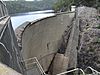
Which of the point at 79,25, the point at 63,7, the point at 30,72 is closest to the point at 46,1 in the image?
the point at 63,7

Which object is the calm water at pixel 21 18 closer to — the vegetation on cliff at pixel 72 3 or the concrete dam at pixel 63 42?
the concrete dam at pixel 63 42

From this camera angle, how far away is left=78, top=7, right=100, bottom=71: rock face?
12245 millimetres

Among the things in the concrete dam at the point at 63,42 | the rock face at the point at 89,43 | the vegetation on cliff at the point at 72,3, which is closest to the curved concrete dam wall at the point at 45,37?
the concrete dam at the point at 63,42

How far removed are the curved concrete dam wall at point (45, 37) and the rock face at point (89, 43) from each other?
104 centimetres

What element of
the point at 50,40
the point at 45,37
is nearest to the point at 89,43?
the point at 50,40

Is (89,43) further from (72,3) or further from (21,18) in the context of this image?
(72,3)

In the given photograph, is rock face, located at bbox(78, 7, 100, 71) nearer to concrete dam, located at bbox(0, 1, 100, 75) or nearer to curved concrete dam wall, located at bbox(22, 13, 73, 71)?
concrete dam, located at bbox(0, 1, 100, 75)

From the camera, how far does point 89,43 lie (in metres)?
13.1

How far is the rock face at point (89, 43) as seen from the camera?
12.2 m

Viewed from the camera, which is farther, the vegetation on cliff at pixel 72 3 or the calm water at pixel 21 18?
the vegetation on cliff at pixel 72 3

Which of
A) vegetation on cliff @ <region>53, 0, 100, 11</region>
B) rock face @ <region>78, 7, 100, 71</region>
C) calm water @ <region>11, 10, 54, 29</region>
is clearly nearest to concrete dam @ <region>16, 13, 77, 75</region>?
rock face @ <region>78, 7, 100, 71</region>

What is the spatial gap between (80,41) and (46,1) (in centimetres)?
2222

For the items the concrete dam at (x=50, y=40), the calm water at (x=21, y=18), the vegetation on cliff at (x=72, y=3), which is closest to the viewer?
the concrete dam at (x=50, y=40)

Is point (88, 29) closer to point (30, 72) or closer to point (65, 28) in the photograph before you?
point (65, 28)
